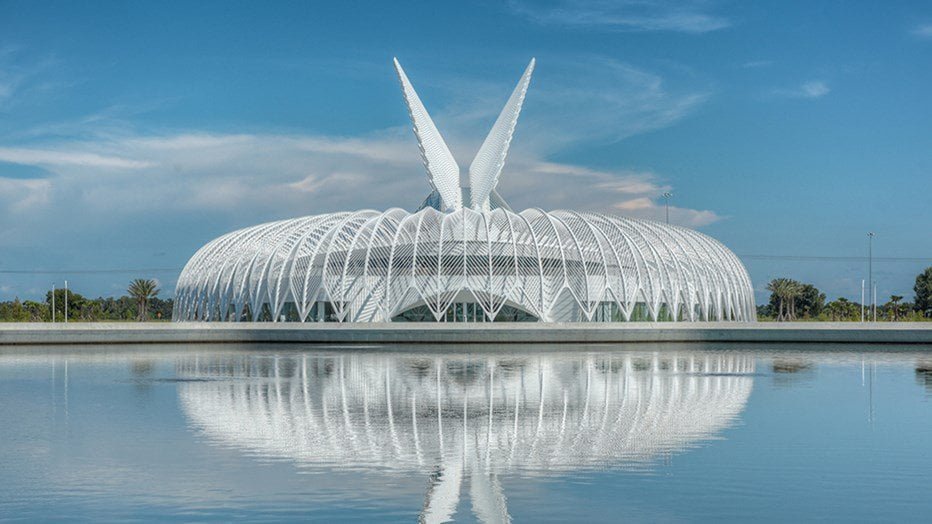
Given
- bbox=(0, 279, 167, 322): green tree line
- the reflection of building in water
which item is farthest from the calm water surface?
bbox=(0, 279, 167, 322): green tree line

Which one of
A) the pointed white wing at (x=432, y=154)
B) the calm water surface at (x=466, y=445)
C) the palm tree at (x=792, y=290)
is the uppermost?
the pointed white wing at (x=432, y=154)

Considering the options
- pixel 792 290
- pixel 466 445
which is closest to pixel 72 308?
pixel 792 290

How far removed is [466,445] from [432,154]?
55.0m

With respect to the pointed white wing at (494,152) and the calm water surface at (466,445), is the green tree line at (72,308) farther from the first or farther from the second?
the calm water surface at (466,445)

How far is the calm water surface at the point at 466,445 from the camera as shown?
12062mm

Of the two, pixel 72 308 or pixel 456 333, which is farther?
pixel 72 308

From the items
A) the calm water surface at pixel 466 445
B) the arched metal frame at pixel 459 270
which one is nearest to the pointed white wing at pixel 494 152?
the arched metal frame at pixel 459 270

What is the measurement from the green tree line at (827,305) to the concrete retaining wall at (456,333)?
3787 centimetres

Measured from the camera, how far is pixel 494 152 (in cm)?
7056

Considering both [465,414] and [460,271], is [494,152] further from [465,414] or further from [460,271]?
[465,414]

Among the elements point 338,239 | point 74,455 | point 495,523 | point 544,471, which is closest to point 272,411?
point 74,455

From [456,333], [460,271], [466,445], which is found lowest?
[466,445]

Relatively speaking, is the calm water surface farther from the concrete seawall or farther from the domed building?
the domed building

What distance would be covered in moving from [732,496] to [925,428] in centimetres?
807
